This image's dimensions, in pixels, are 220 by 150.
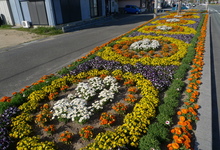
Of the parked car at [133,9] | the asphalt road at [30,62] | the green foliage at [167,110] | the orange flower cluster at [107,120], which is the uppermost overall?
the parked car at [133,9]

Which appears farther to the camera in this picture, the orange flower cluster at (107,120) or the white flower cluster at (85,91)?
the white flower cluster at (85,91)

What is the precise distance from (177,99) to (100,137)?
9.23 ft

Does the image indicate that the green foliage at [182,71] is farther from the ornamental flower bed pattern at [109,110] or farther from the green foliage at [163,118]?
the green foliage at [163,118]

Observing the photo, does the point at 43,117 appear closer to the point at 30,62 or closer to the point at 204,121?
the point at 204,121

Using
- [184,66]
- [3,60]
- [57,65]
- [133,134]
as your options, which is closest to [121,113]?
[133,134]

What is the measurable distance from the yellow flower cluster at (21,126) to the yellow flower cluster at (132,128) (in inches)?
65.7

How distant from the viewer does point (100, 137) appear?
361cm

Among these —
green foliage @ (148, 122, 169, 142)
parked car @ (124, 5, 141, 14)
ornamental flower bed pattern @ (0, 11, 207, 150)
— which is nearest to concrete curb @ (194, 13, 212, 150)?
ornamental flower bed pattern @ (0, 11, 207, 150)

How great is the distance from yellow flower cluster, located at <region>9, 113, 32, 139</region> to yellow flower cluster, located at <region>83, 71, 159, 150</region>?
5.47ft

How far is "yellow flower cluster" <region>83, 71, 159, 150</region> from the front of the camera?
3.41 metres

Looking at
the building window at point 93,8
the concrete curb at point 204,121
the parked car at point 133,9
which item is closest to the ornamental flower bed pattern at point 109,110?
the concrete curb at point 204,121

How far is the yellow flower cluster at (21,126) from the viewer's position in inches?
154

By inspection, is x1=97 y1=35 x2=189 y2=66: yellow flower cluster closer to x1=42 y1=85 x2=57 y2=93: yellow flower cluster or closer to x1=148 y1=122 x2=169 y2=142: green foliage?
x1=42 y1=85 x2=57 y2=93: yellow flower cluster

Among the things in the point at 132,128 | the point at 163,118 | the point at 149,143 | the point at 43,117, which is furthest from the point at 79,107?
the point at 163,118
